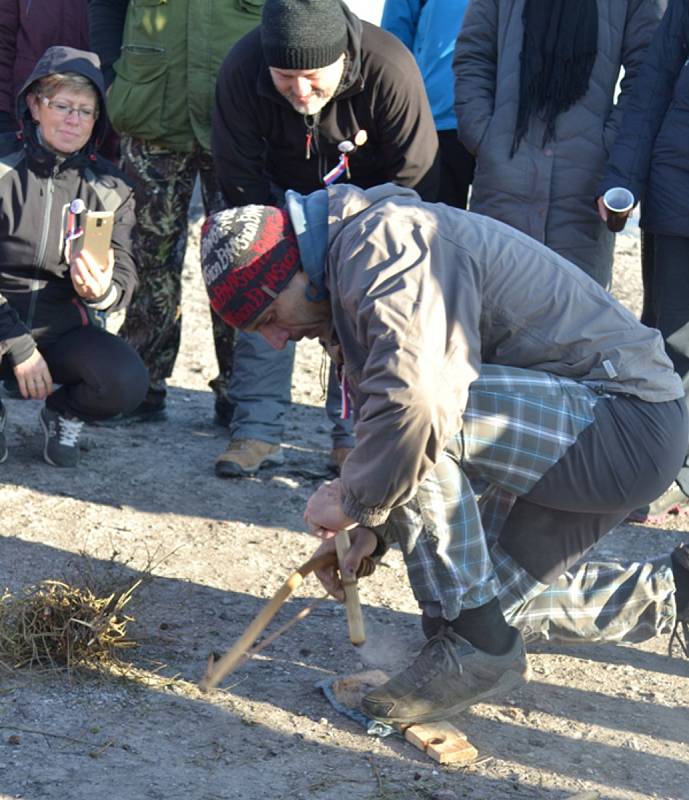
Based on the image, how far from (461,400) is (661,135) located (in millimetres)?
2078

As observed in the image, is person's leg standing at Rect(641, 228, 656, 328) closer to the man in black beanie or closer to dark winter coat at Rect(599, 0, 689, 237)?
dark winter coat at Rect(599, 0, 689, 237)

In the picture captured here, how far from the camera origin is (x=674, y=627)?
368 cm

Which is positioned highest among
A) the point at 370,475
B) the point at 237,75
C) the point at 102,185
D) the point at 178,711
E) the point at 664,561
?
the point at 237,75

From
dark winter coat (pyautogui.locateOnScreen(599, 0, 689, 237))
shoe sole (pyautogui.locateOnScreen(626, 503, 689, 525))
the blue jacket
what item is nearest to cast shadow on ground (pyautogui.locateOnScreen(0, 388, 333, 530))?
shoe sole (pyautogui.locateOnScreen(626, 503, 689, 525))

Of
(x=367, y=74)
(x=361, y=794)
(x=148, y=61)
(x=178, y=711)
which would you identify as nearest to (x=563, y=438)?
(x=361, y=794)

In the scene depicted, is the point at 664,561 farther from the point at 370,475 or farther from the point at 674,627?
the point at 370,475

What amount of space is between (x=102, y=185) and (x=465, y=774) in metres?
2.87

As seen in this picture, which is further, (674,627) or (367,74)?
(367,74)

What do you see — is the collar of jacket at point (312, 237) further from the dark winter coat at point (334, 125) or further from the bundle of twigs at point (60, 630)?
the dark winter coat at point (334, 125)

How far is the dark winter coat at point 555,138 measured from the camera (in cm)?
474

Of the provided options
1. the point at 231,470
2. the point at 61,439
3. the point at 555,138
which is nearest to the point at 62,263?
the point at 61,439

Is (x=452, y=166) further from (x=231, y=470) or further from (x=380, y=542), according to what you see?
(x=380, y=542)

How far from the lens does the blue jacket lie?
5.34 meters

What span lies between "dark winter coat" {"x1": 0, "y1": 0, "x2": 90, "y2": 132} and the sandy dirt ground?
1527 mm
